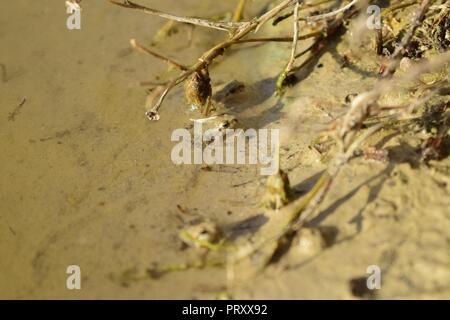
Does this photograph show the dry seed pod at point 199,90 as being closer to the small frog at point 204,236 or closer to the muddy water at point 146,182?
the muddy water at point 146,182

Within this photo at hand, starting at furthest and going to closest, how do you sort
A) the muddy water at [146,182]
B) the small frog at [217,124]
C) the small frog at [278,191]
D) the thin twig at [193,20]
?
1. the small frog at [217,124]
2. the thin twig at [193,20]
3. the small frog at [278,191]
4. the muddy water at [146,182]

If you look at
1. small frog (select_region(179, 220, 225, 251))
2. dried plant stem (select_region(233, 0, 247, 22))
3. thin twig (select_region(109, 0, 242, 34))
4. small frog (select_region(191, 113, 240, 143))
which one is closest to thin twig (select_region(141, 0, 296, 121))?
thin twig (select_region(109, 0, 242, 34))

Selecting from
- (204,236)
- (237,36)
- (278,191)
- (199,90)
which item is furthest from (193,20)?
(204,236)

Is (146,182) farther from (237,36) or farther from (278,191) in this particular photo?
(237,36)

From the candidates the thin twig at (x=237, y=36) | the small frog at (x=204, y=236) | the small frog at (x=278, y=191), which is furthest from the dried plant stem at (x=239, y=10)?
the small frog at (x=204, y=236)

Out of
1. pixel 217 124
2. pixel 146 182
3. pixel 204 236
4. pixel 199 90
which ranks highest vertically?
pixel 199 90

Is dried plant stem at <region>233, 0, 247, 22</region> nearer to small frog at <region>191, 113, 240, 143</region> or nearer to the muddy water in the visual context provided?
the muddy water
